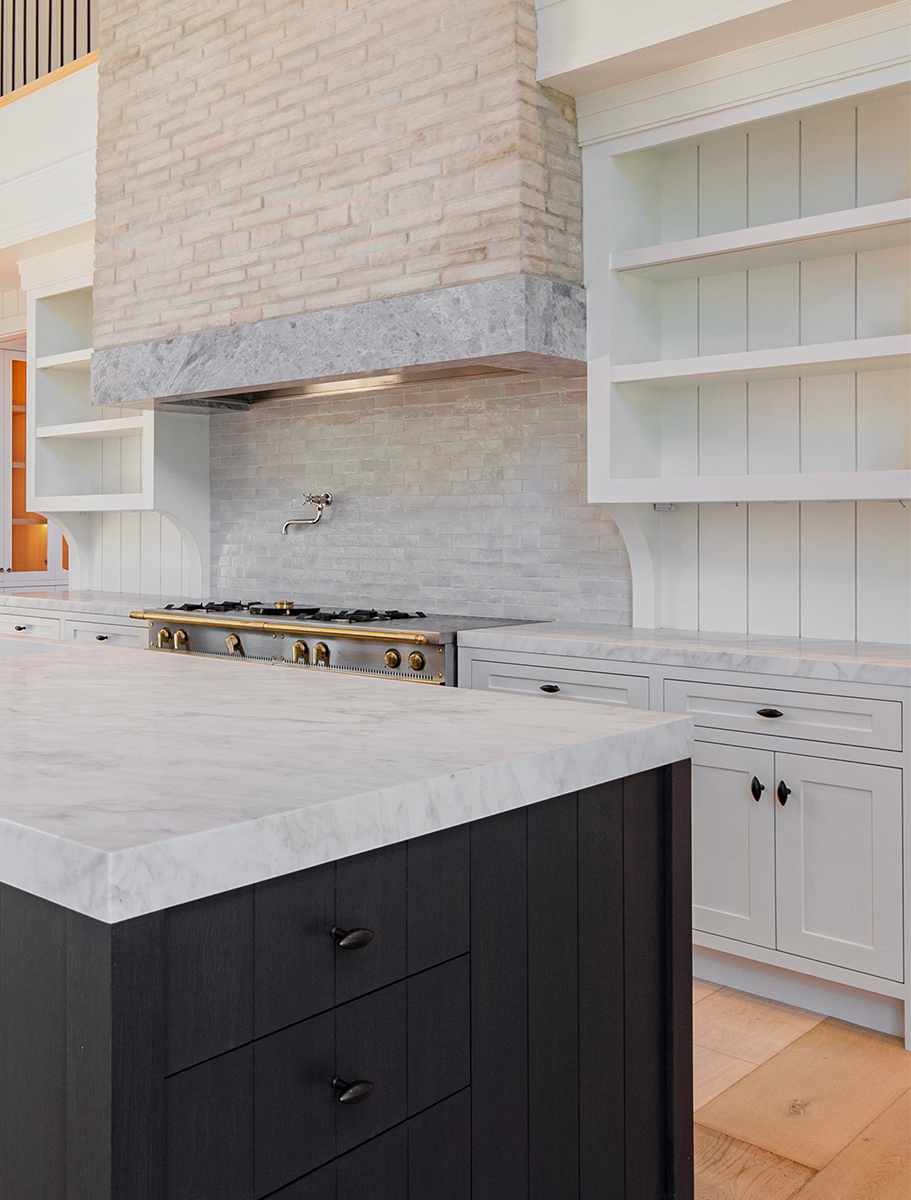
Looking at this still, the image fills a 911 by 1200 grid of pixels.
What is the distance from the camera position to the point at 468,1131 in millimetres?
1416

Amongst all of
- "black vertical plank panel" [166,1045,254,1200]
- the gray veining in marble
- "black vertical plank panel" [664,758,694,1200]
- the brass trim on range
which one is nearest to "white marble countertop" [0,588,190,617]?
the brass trim on range

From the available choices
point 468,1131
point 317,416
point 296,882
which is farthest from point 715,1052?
point 317,416

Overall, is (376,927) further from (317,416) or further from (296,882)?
(317,416)

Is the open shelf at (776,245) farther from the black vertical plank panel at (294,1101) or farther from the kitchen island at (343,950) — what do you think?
the black vertical plank panel at (294,1101)

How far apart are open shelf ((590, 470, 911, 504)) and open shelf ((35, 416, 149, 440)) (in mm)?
2790

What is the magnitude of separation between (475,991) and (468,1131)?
18 cm

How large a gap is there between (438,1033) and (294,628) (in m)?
2.87

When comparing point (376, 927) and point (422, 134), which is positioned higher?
point (422, 134)

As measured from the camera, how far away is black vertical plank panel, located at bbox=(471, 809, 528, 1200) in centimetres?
143

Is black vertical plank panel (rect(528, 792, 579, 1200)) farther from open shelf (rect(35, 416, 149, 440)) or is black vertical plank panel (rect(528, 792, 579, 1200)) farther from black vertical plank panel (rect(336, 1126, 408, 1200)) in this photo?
open shelf (rect(35, 416, 149, 440))

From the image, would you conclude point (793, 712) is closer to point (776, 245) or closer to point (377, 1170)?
point (776, 245)

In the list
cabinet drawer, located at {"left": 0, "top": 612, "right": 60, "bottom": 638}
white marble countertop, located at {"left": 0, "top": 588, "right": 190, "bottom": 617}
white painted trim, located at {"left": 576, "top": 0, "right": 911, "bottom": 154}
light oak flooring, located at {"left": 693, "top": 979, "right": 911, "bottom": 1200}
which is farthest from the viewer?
cabinet drawer, located at {"left": 0, "top": 612, "right": 60, "bottom": 638}

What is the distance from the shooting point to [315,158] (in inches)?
158

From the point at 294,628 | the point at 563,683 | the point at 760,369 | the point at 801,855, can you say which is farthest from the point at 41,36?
the point at 801,855
